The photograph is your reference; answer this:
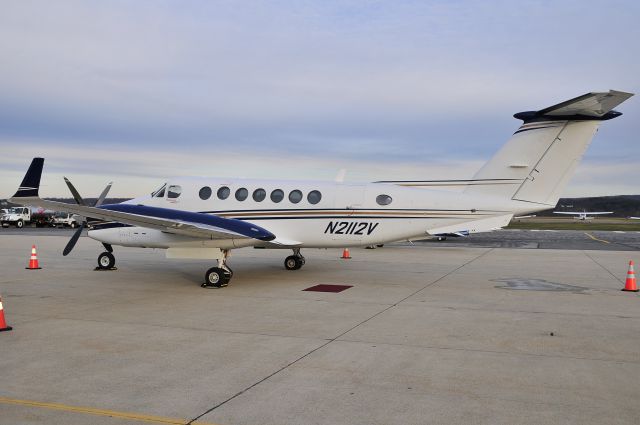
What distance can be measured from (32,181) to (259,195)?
19.2 ft

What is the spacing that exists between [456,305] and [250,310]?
4430mm

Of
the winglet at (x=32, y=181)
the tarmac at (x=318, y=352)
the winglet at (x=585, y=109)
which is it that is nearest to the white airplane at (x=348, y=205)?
the winglet at (x=585, y=109)

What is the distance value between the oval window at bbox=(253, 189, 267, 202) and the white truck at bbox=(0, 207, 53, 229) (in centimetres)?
4558

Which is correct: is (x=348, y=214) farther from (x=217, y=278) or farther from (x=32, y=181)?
(x=32, y=181)

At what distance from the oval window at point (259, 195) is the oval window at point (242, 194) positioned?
0.85 ft

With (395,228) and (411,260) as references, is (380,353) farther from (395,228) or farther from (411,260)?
(411,260)

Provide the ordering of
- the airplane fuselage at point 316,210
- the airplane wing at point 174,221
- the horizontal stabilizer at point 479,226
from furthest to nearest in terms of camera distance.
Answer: the airplane fuselage at point 316,210 → the horizontal stabilizer at point 479,226 → the airplane wing at point 174,221

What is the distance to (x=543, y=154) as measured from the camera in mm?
13703

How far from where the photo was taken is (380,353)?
765 cm

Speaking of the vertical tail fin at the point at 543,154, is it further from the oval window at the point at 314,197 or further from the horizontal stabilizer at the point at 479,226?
the oval window at the point at 314,197

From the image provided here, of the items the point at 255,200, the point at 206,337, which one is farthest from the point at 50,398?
the point at 255,200

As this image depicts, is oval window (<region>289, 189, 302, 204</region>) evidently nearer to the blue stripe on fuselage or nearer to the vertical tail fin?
the blue stripe on fuselage

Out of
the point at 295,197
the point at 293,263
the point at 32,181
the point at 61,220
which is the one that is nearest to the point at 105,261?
the point at 293,263

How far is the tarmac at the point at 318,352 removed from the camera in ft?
18.1
